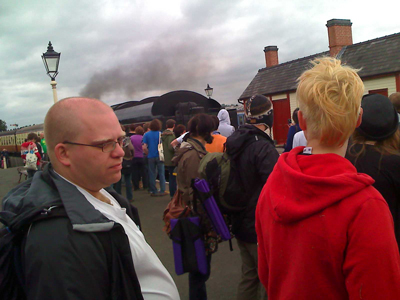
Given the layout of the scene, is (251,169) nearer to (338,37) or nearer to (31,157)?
(31,157)

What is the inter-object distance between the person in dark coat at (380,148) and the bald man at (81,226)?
4.17 ft

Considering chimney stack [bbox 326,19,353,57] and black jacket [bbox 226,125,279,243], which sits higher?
chimney stack [bbox 326,19,353,57]

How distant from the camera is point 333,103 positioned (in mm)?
1175

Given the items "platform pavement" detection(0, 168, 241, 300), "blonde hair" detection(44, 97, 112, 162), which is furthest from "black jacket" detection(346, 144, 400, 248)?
"platform pavement" detection(0, 168, 241, 300)

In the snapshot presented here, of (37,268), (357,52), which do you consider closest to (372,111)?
(37,268)

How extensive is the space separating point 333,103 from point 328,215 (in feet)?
1.32

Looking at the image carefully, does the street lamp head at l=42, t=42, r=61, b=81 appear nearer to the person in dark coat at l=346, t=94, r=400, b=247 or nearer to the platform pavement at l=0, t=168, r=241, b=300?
the platform pavement at l=0, t=168, r=241, b=300

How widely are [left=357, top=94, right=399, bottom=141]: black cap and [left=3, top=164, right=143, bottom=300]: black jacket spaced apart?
1566 millimetres

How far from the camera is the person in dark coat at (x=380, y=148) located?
178cm

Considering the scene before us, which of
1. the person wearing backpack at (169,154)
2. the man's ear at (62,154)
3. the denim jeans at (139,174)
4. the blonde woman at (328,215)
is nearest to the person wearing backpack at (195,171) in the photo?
the blonde woman at (328,215)

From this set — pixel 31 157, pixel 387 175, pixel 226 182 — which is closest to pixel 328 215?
pixel 387 175

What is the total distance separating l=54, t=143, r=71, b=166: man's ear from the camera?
1359mm

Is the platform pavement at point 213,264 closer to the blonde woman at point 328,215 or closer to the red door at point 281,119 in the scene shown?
the blonde woman at point 328,215

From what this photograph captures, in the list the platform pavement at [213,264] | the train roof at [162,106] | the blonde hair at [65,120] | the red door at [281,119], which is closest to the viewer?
the blonde hair at [65,120]
